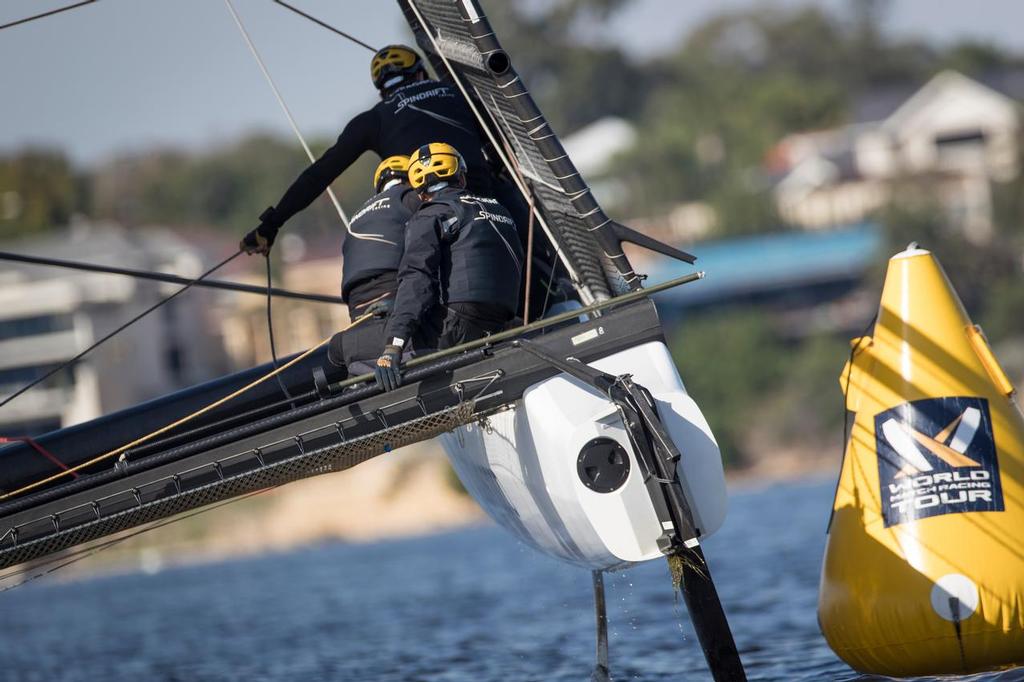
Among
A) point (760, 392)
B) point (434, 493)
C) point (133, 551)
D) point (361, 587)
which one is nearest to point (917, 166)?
point (760, 392)

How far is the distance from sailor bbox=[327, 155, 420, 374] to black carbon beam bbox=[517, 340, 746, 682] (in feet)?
2.52

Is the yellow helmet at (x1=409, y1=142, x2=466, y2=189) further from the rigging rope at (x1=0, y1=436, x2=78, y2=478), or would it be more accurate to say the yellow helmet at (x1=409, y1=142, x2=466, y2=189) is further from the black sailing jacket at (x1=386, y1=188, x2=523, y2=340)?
the rigging rope at (x1=0, y1=436, x2=78, y2=478)

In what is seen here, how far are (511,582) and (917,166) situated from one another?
44964mm

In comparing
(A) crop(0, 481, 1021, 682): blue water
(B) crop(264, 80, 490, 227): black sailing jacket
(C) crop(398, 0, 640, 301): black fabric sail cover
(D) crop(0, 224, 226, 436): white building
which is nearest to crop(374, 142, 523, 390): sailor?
(C) crop(398, 0, 640, 301): black fabric sail cover

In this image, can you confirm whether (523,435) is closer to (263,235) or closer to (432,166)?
(432,166)

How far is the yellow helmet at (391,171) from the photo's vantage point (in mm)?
7480

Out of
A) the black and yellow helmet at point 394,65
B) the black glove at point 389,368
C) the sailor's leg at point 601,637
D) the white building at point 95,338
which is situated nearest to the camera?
the black glove at point 389,368

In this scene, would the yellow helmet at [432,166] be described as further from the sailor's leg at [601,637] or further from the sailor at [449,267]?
the sailor's leg at [601,637]

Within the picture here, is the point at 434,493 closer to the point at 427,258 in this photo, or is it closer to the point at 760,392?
the point at 760,392

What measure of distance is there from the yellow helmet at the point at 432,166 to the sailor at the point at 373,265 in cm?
16

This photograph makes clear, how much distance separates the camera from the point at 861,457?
718cm

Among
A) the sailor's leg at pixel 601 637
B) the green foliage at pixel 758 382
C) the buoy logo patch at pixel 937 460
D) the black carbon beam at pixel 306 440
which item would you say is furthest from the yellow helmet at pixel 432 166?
the green foliage at pixel 758 382

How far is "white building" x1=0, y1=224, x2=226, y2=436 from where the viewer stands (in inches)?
1928

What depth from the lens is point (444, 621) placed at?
52.6 feet
